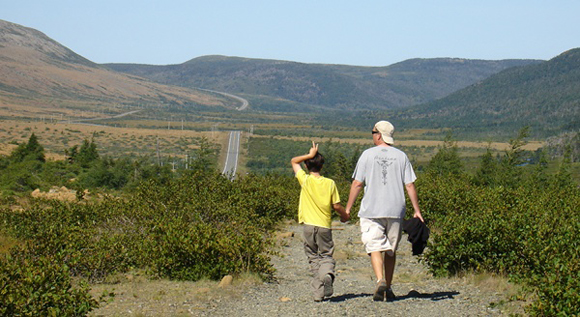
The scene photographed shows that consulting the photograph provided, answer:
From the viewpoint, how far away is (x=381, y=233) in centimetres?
819

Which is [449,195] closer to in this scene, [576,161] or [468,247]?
[468,247]

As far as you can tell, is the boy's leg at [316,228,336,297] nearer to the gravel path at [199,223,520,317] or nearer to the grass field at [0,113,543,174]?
the gravel path at [199,223,520,317]

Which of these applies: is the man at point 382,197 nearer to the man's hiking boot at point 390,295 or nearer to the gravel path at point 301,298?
the man's hiking boot at point 390,295

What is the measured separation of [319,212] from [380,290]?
3.65ft

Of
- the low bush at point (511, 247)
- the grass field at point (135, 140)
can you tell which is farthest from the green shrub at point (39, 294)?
the grass field at point (135, 140)

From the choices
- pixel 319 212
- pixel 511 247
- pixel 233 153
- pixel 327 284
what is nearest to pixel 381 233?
pixel 319 212

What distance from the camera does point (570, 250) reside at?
8.01 m

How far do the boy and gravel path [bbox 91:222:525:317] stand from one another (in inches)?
11.8

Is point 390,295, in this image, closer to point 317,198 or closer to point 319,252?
point 319,252

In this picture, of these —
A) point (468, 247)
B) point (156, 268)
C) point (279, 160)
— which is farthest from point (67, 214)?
point (279, 160)

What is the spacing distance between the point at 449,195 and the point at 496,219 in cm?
813

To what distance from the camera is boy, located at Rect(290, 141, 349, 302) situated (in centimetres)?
834

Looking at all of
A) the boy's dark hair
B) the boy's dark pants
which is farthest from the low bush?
the boy's dark hair

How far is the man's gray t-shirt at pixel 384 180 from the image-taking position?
8125mm
